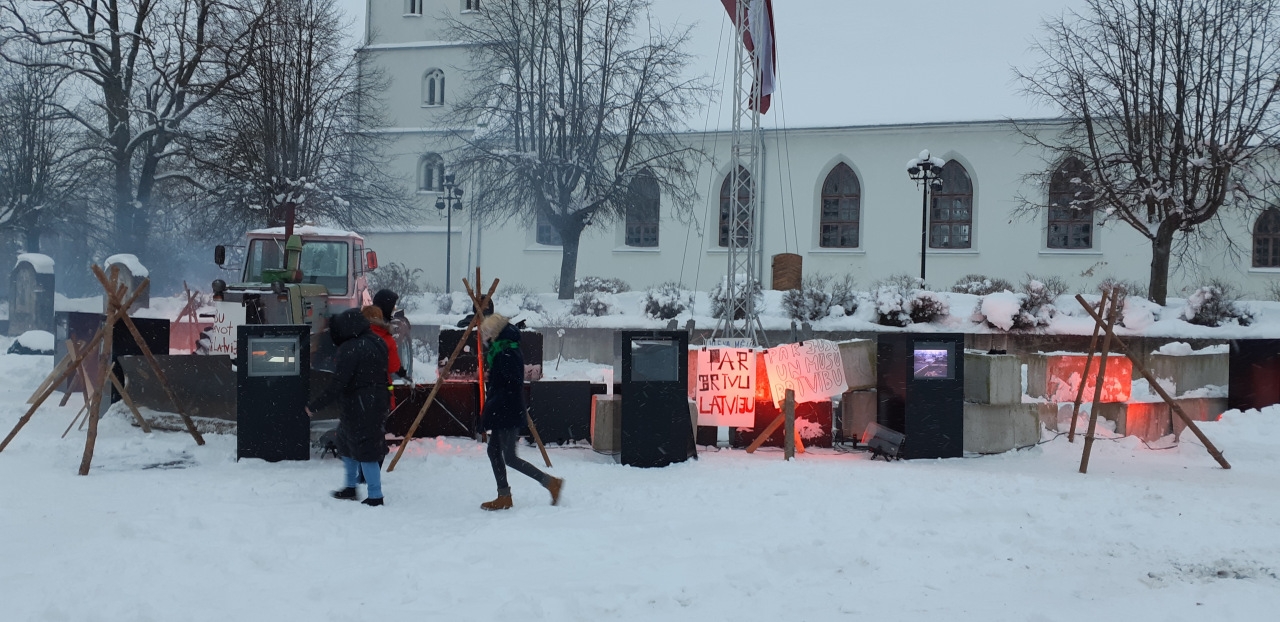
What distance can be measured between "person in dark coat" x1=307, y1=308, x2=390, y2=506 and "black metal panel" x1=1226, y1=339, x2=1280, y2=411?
1207 cm

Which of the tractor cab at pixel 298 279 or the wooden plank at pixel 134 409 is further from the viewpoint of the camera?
the tractor cab at pixel 298 279

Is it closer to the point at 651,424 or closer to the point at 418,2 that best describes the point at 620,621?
the point at 651,424

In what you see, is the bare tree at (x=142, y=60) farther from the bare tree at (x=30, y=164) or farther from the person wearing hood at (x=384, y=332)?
the person wearing hood at (x=384, y=332)

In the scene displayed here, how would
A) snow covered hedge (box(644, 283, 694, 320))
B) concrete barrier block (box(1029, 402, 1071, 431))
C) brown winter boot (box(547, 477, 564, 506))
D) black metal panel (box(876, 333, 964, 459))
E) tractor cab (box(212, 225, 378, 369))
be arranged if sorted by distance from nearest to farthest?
brown winter boot (box(547, 477, 564, 506)) → black metal panel (box(876, 333, 964, 459)) → concrete barrier block (box(1029, 402, 1071, 431)) → tractor cab (box(212, 225, 378, 369)) → snow covered hedge (box(644, 283, 694, 320))

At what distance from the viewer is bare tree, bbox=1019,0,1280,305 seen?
82.0 ft

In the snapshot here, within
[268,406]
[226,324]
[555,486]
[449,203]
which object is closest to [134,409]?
[268,406]

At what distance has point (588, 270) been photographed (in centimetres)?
3922

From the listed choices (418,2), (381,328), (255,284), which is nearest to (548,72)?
(418,2)

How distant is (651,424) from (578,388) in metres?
1.67

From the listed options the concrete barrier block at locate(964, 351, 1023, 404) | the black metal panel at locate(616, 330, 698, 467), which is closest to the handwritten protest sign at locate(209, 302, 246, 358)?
the black metal panel at locate(616, 330, 698, 467)

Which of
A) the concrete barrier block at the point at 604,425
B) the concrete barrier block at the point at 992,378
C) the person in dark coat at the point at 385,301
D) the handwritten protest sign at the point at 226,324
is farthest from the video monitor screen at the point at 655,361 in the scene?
the handwritten protest sign at the point at 226,324

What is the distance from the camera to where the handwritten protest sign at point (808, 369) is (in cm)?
1211

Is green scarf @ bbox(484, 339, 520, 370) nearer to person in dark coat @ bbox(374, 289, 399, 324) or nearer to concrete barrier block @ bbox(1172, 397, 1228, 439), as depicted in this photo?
person in dark coat @ bbox(374, 289, 399, 324)

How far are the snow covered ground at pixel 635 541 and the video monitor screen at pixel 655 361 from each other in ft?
3.42
